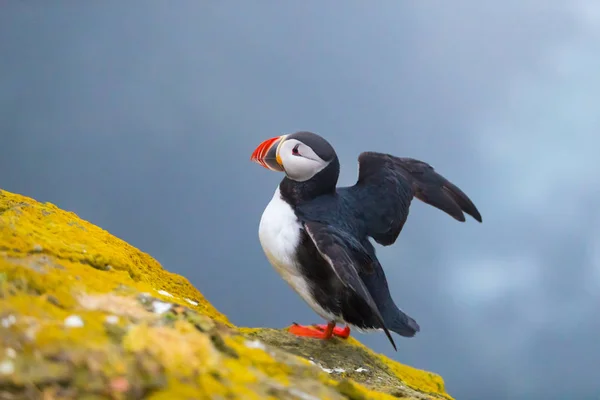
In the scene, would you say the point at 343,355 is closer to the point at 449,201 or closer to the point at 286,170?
the point at 286,170

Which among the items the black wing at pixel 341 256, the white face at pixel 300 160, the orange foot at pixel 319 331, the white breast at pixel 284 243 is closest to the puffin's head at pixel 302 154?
the white face at pixel 300 160

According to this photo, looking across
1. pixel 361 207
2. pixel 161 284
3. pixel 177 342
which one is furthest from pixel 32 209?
pixel 361 207

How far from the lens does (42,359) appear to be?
102 inches

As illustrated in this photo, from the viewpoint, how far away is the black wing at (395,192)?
23.6ft

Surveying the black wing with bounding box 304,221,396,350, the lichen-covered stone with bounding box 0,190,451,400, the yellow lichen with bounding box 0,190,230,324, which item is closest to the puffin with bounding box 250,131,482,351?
the black wing with bounding box 304,221,396,350

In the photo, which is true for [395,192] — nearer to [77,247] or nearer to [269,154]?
[269,154]

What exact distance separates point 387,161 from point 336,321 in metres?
2.21

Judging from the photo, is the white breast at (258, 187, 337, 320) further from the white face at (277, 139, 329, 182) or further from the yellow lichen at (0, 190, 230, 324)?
the yellow lichen at (0, 190, 230, 324)

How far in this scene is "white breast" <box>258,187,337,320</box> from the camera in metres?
6.14

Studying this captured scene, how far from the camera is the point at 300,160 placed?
6359mm

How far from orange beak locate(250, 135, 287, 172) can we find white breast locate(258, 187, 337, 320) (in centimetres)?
38

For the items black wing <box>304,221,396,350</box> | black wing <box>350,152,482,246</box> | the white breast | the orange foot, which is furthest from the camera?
black wing <box>350,152,482,246</box>

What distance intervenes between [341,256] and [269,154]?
5.66ft

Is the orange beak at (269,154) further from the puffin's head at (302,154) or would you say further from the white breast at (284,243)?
the white breast at (284,243)
